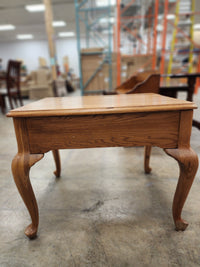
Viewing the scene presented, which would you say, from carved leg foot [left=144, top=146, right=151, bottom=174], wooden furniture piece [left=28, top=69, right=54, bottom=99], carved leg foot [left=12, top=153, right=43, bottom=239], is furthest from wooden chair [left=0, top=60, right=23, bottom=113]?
carved leg foot [left=12, top=153, right=43, bottom=239]

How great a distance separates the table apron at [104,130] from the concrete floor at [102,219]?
9.7 inches

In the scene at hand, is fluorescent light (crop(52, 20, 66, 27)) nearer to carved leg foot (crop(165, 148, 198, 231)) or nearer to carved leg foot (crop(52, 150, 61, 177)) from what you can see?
carved leg foot (crop(52, 150, 61, 177))

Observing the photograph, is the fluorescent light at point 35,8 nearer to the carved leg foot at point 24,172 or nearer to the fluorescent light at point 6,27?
the fluorescent light at point 6,27

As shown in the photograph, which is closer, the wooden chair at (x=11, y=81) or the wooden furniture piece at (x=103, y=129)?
the wooden furniture piece at (x=103, y=129)

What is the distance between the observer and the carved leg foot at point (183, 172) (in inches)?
29.5

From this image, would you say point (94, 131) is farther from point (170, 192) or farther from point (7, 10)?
point (7, 10)

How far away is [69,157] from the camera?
1849 mm

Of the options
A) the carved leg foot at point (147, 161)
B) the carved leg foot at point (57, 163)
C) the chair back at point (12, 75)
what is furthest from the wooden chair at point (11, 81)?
the carved leg foot at point (147, 161)

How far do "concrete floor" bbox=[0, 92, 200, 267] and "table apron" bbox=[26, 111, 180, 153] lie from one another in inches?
9.7

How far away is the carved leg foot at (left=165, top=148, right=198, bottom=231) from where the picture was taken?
749 mm

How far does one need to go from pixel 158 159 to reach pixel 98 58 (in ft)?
10.7

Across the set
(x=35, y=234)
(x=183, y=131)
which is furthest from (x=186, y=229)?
(x=35, y=234)

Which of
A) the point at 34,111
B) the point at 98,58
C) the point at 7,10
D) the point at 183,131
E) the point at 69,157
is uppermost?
the point at 7,10

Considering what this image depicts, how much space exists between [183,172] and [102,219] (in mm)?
513
